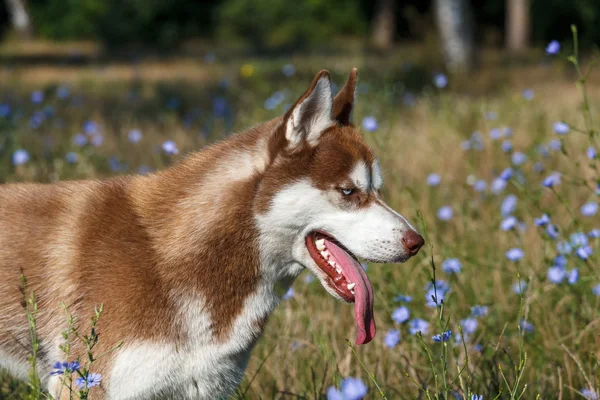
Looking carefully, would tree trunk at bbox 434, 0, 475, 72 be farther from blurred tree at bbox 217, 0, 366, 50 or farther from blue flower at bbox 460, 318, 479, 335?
blurred tree at bbox 217, 0, 366, 50

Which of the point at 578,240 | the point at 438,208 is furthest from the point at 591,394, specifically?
the point at 438,208

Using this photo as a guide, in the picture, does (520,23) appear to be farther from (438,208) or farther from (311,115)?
(311,115)

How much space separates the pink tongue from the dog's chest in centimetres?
30

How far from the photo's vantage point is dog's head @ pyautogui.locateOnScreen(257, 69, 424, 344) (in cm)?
267

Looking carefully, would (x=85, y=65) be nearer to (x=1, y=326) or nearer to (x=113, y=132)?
(x=113, y=132)

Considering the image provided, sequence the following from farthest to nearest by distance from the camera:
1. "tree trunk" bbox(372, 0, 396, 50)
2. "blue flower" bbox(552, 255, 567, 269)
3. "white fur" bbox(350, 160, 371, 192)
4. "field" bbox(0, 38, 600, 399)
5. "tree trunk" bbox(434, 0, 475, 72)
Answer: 1. "tree trunk" bbox(372, 0, 396, 50)
2. "tree trunk" bbox(434, 0, 475, 72)
3. "blue flower" bbox(552, 255, 567, 269)
4. "field" bbox(0, 38, 600, 399)
5. "white fur" bbox(350, 160, 371, 192)

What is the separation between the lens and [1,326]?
2678mm

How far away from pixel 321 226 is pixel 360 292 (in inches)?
11.2

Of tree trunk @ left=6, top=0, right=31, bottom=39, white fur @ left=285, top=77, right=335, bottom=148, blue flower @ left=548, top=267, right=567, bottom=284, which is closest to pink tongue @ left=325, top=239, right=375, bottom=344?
white fur @ left=285, top=77, right=335, bottom=148

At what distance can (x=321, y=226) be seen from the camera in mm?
2697

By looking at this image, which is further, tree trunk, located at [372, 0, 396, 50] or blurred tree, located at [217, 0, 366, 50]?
blurred tree, located at [217, 0, 366, 50]

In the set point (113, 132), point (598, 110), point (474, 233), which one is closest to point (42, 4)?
point (113, 132)

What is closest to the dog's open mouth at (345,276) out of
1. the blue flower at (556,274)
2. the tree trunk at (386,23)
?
the blue flower at (556,274)

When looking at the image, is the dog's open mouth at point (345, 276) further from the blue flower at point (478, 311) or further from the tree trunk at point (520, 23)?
the tree trunk at point (520, 23)
